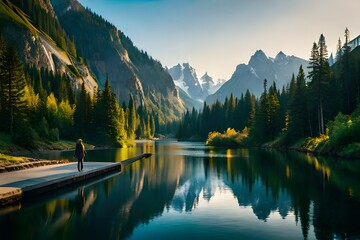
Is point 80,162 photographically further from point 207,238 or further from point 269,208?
point 207,238

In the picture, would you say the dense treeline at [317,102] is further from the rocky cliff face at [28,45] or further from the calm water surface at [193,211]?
the rocky cliff face at [28,45]

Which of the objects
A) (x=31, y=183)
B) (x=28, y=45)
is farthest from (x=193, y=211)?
(x=28, y=45)

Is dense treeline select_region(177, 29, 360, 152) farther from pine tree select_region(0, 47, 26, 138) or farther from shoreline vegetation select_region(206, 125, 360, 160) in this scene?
pine tree select_region(0, 47, 26, 138)

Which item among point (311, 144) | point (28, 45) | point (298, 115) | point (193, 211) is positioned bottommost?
point (193, 211)

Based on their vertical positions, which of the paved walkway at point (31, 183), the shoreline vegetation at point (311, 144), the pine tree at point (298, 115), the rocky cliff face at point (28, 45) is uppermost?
the rocky cliff face at point (28, 45)

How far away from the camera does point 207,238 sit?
1355 cm

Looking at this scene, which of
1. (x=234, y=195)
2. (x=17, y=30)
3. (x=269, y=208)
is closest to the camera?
(x=269, y=208)

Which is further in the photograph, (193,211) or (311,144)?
(311,144)

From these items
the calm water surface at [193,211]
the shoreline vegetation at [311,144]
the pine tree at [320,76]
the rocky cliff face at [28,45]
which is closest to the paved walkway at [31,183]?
the calm water surface at [193,211]

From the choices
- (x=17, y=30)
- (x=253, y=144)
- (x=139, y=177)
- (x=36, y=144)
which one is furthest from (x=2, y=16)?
(x=139, y=177)

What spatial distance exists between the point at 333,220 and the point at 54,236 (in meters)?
12.0

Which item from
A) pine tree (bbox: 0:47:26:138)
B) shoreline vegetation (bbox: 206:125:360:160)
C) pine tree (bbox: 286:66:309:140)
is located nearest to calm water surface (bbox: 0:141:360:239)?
shoreline vegetation (bbox: 206:125:360:160)

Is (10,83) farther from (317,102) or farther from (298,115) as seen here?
(317,102)

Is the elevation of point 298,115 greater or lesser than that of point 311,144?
greater
